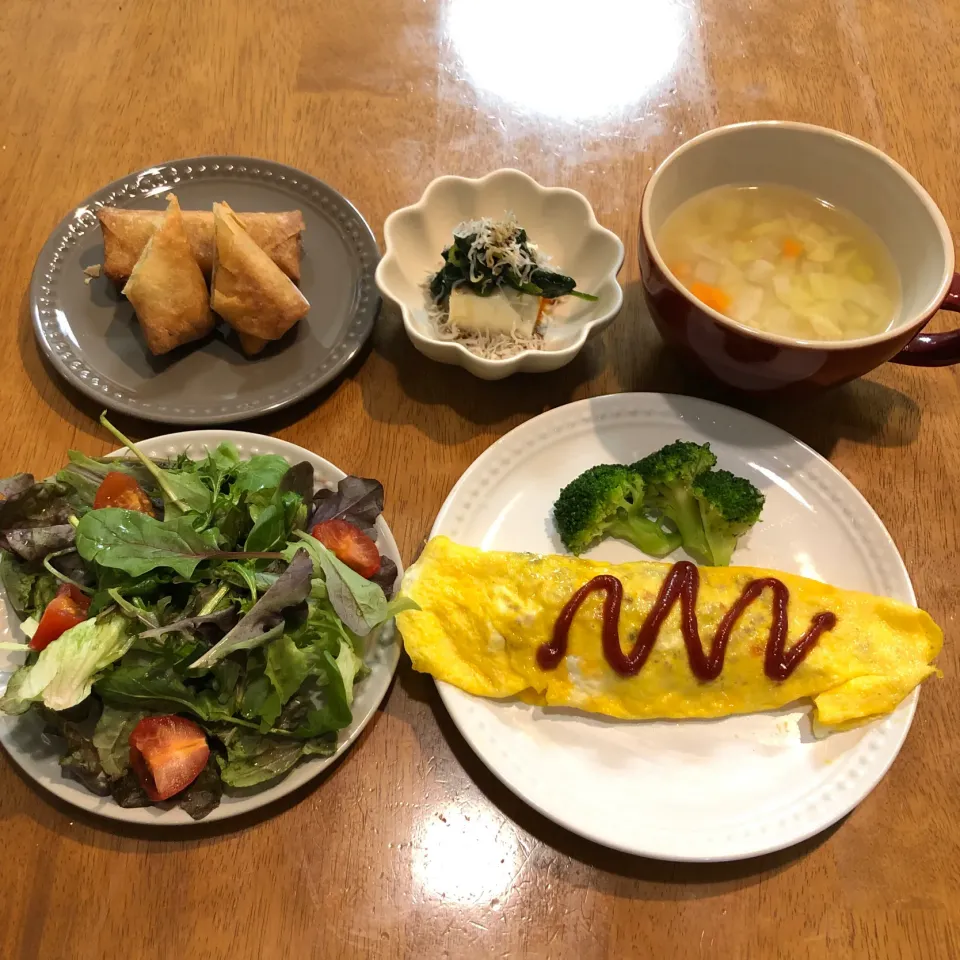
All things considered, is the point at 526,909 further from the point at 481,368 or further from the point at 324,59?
the point at 324,59

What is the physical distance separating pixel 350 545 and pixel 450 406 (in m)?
0.54

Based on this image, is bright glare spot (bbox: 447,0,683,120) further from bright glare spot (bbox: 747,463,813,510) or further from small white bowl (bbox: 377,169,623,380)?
bright glare spot (bbox: 747,463,813,510)

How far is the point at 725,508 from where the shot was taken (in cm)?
158

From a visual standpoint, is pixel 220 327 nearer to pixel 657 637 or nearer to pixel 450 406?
pixel 450 406

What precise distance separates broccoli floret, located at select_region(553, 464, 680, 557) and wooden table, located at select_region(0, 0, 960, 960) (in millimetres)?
330

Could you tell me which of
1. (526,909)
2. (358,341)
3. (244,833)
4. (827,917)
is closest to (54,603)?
(244,833)

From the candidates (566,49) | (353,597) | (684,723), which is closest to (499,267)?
(353,597)

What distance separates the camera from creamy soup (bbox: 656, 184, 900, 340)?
1.70 m

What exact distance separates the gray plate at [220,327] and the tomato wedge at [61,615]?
1.58 ft

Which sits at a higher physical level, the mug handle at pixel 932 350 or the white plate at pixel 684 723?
the mug handle at pixel 932 350

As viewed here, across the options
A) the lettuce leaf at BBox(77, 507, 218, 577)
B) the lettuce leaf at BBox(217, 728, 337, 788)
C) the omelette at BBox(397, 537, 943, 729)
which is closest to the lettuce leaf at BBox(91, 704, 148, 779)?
the lettuce leaf at BBox(217, 728, 337, 788)

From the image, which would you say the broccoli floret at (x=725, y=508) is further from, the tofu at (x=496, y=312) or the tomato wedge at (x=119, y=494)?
the tomato wedge at (x=119, y=494)

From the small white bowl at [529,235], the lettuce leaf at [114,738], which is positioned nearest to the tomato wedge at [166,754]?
the lettuce leaf at [114,738]

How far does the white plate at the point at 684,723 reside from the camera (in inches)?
54.2
